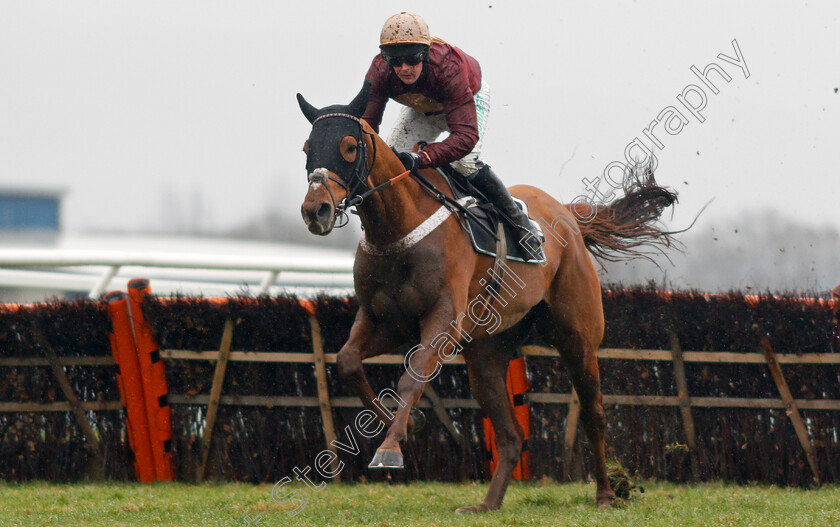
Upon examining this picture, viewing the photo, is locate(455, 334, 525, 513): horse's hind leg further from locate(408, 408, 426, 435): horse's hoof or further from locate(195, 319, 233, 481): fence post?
locate(195, 319, 233, 481): fence post

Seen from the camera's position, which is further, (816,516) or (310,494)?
(310,494)

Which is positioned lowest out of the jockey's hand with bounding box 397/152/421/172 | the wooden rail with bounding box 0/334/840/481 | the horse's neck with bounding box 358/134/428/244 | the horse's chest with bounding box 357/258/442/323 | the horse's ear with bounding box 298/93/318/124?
the wooden rail with bounding box 0/334/840/481

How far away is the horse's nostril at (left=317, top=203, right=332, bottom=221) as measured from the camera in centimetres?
414

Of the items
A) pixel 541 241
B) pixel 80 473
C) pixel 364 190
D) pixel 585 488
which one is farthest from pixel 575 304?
pixel 80 473

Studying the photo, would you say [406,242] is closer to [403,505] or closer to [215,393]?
[403,505]

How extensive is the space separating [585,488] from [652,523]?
7.76ft

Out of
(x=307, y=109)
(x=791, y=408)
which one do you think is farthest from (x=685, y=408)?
(x=307, y=109)

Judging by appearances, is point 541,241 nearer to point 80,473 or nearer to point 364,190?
point 364,190

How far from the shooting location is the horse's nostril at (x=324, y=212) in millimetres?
4137

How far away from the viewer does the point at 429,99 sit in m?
5.37

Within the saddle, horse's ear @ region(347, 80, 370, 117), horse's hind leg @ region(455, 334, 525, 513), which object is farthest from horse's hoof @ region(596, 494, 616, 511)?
horse's ear @ region(347, 80, 370, 117)

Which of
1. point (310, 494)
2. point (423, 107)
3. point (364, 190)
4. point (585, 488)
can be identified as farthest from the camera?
point (585, 488)

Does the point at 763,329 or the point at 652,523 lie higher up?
the point at 763,329

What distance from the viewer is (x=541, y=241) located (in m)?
5.88
